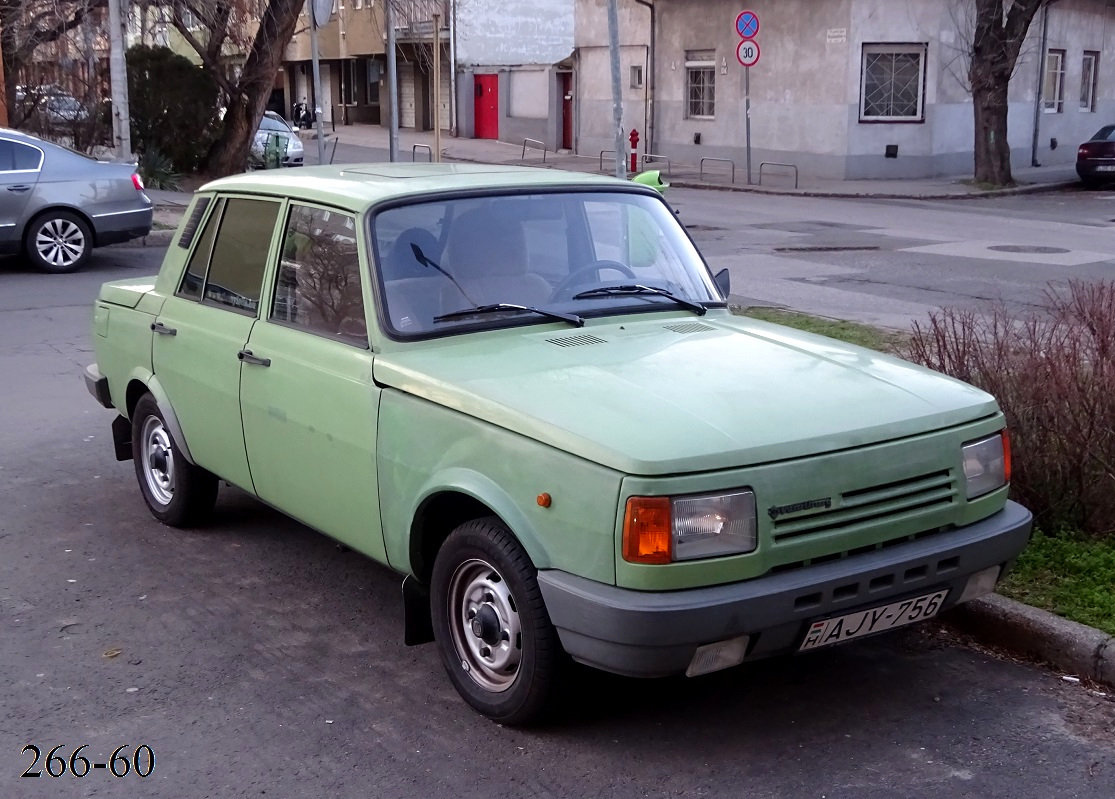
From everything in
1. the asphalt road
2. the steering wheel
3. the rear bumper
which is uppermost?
the steering wheel

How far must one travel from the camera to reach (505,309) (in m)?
4.79

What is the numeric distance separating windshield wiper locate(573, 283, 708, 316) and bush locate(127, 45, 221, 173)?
20.9m

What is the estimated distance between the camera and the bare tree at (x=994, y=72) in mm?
26172

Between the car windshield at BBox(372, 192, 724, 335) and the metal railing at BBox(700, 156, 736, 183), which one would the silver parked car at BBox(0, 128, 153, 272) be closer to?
the car windshield at BBox(372, 192, 724, 335)

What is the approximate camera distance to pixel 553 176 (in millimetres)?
5379

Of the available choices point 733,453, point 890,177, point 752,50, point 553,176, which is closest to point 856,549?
point 733,453

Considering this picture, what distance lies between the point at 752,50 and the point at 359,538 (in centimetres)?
2365

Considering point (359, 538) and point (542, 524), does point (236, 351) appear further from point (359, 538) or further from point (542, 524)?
point (542, 524)

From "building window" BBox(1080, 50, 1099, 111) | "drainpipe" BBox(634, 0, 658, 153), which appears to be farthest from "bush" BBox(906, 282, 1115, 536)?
"building window" BBox(1080, 50, 1099, 111)

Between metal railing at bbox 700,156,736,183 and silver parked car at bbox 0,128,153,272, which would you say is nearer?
silver parked car at bbox 0,128,153,272

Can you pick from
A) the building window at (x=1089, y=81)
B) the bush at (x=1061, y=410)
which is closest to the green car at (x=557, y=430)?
the bush at (x=1061, y=410)

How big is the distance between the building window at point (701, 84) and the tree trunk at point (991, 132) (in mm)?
7636

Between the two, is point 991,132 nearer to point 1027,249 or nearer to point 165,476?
point 1027,249

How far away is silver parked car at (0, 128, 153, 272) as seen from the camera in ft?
48.1
